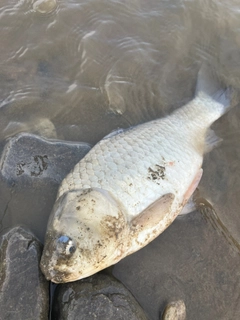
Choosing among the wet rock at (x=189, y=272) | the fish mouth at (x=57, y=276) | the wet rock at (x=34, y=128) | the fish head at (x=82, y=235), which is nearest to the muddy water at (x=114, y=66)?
the wet rock at (x=34, y=128)

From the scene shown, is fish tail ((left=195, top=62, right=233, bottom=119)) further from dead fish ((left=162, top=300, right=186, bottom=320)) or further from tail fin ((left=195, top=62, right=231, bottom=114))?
dead fish ((left=162, top=300, right=186, bottom=320))

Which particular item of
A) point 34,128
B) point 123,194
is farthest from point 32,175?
point 123,194

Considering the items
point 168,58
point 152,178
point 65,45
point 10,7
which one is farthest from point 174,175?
point 10,7

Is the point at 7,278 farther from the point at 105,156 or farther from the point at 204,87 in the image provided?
the point at 204,87

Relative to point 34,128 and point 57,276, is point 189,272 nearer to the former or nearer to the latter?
point 57,276

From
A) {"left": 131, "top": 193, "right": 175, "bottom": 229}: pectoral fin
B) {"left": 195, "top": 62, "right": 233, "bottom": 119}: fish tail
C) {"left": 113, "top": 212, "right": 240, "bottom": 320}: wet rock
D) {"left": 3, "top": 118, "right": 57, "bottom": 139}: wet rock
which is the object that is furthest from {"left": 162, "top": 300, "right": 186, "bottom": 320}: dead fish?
{"left": 195, "top": 62, "right": 233, "bottom": 119}: fish tail
